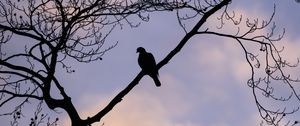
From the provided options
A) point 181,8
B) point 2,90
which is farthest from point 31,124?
point 181,8

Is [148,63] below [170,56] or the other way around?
the other way around

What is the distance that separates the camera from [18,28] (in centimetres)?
927

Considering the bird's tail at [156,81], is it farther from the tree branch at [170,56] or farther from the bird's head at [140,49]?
the tree branch at [170,56]

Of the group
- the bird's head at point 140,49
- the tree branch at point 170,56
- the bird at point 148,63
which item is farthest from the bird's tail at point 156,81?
the tree branch at point 170,56

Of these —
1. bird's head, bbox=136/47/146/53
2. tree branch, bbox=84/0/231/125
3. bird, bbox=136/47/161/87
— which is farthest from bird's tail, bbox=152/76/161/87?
tree branch, bbox=84/0/231/125

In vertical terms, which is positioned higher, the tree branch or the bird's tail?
the bird's tail

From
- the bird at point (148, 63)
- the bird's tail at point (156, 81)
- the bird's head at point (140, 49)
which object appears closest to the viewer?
the bird at point (148, 63)

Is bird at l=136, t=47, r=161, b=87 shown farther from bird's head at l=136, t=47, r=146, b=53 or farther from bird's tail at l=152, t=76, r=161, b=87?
bird's head at l=136, t=47, r=146, b=53

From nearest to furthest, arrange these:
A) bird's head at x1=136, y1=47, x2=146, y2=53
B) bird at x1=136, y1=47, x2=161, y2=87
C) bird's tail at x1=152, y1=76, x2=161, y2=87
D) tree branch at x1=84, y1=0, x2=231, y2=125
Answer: tree branch at x1=84, y1=0, x2=231, y2=125 < bird at x1=136, y1=47, x2=161, y2=87 < bird's tail at x1=152, y1=76, x2=161, y2=87 < bird's head at x1=136, y1=47, x2=146, y2=53

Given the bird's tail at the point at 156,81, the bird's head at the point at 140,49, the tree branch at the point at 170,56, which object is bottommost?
the tree branch at the point at 170,56

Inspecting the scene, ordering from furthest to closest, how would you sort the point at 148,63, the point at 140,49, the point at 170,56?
1. the point at 140,49
2. the point at 148,63
3. the point at 170,56

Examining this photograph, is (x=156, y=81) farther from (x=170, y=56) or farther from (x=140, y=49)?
(x=170, y=56)

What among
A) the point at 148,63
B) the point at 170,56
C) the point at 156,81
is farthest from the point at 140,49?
the point at 170,56

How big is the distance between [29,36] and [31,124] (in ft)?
6.25
